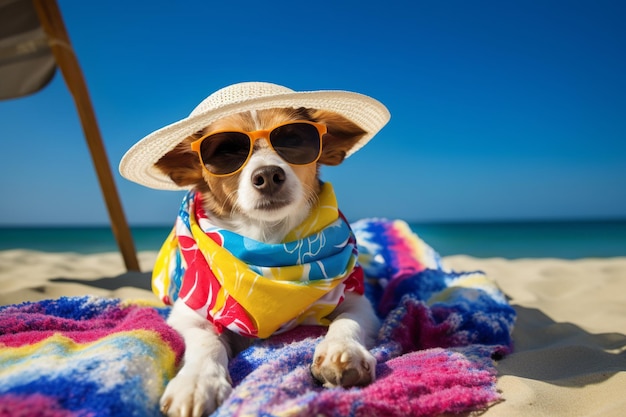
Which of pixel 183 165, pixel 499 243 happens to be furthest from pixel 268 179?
pixel 499 243

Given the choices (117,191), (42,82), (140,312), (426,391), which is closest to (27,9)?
(42,82)

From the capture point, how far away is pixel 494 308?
7.92 ft

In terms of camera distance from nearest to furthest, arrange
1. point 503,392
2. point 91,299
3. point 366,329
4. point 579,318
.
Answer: point 503,392 → point 366,329 → point 91,299 → point 579,318

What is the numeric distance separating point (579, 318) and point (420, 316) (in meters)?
1.36

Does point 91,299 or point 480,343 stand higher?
point 91,299

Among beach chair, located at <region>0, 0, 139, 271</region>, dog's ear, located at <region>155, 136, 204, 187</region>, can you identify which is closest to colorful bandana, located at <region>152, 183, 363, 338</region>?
dog's ear, located at <region>155, 136, 204, 187</region>

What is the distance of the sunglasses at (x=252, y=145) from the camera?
77.4 inches

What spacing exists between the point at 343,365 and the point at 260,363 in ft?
1.25

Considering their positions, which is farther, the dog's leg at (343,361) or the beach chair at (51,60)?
the beach chair at (51,60)

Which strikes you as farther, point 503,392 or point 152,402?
point 503,392

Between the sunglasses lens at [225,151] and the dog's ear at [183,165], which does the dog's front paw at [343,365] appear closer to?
the sunglasses lens at [225,151]

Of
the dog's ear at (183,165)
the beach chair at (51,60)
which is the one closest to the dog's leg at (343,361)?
the dog's ear at (183,165)

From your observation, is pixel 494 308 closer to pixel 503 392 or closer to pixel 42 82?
pixel 503 392

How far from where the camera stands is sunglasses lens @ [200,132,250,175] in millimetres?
1966
